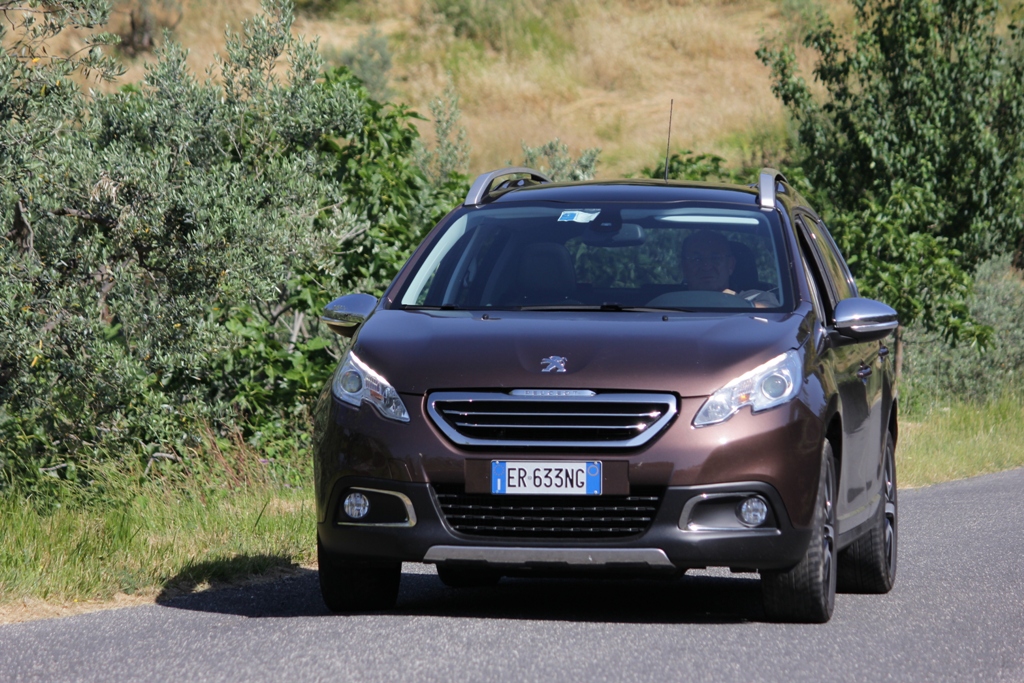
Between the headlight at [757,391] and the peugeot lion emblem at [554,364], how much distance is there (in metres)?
0.54

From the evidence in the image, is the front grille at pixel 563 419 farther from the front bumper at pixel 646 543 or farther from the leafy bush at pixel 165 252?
the leafy bush at pixel 165 252

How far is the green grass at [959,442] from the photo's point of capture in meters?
14.1

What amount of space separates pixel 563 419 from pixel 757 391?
733 millimetres

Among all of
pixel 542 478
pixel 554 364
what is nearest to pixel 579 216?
pixel 554 364

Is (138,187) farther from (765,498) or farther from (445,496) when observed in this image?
(765,498)

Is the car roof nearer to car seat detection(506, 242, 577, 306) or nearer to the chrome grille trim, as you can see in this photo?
car seat detection(506, 242, 577, 306)

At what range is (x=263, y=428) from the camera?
41.7 feet

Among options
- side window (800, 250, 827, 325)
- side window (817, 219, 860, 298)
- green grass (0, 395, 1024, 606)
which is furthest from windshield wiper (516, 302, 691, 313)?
green grass (0, 395, 1024, 606)

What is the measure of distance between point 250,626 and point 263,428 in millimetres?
6319

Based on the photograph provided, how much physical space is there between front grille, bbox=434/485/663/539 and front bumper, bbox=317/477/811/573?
1.1 inches

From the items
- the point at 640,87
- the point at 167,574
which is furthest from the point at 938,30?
the point at 640,87

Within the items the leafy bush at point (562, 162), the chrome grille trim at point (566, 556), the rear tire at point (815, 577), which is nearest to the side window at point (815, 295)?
the rear tire at point (815, 577)

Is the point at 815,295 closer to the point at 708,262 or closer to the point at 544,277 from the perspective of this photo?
the point at 708,262

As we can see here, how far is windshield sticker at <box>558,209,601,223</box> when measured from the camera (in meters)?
7.66
